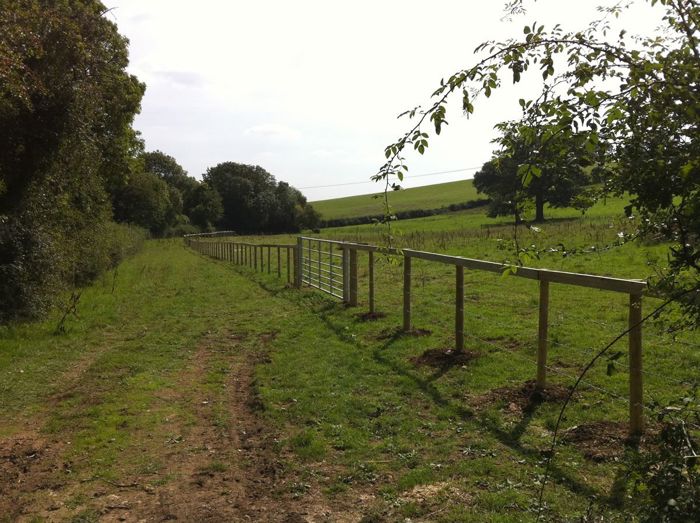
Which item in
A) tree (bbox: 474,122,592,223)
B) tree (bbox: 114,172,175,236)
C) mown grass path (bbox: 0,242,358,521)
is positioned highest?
tree (bbox: 114,172,175,236)

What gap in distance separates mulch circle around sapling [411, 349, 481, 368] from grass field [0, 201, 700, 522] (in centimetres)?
5

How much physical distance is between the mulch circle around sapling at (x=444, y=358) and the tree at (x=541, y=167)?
13.7 feet

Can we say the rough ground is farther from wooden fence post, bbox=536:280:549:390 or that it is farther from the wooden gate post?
the wooden gate post

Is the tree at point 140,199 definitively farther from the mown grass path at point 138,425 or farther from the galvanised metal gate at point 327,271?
the mown grass path at point 138,425

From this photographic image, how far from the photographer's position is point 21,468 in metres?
4.34

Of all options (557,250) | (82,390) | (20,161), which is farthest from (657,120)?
(20,161)

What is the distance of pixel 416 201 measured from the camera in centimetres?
8838

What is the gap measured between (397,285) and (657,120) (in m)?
11.8

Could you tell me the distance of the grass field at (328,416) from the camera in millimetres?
3574

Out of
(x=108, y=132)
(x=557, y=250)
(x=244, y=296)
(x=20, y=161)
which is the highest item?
(x=108, y=132)

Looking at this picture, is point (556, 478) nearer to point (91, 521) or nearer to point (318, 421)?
point (318, 421)

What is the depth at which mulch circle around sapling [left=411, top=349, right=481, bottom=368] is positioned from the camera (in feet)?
21.4

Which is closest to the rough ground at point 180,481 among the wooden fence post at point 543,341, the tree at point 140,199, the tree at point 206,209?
the wooden fence post at point 543,341

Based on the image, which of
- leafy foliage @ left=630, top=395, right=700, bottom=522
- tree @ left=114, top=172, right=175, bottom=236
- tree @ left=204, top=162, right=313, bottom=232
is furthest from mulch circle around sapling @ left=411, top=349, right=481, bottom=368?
tree @ left=204, top=162, right=313, bottom=232
